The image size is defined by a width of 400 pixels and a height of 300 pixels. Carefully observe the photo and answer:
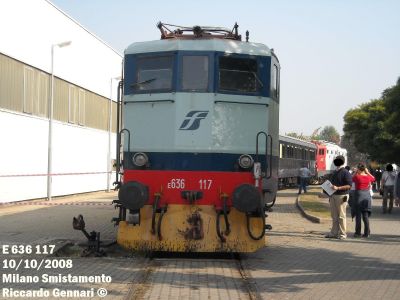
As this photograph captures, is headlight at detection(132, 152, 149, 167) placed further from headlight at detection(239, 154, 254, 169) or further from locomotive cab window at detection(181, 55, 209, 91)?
headlight at detection(239, 154, 254, 169)

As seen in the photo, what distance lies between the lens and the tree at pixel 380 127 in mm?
22516

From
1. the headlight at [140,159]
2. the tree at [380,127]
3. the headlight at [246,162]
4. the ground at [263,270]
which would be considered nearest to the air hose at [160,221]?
the ground at [263,270]

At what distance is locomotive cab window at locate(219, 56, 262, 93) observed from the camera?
1007cm

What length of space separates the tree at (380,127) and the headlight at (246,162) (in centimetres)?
1407

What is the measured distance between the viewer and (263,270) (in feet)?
30.1

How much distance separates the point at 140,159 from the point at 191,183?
3.25 feet

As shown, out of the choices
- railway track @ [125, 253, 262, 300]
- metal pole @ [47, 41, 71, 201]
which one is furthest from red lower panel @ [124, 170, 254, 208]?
metal pole @ [47, 41, 71, 201]

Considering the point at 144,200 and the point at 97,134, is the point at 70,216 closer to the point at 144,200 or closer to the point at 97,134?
the point at 144,200

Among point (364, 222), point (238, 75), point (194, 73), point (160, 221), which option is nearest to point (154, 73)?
point (194, 73)

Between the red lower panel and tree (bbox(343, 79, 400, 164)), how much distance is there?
14351 mm

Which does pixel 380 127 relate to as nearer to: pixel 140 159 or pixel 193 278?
pixel 140 159

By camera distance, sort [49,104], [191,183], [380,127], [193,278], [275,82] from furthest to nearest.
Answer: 1. [380,127]
2. [49,104]
3. [275,82]
4. [191,183]
5. [193,278]

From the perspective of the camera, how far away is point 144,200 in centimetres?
945

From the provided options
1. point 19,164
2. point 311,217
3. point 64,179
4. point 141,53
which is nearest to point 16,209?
point 19,164
